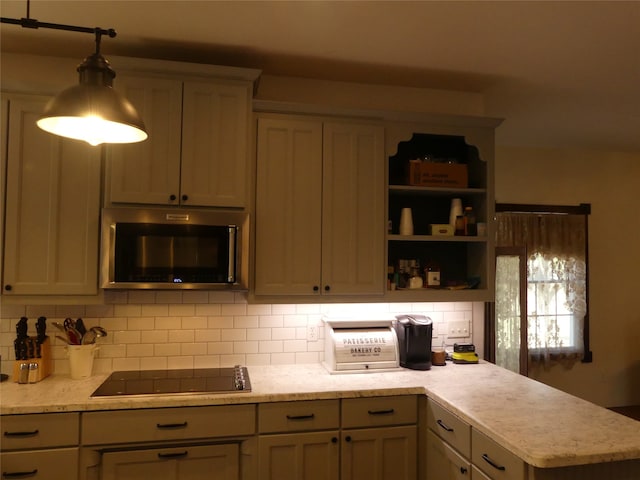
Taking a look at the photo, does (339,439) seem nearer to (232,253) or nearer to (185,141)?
(232,253)

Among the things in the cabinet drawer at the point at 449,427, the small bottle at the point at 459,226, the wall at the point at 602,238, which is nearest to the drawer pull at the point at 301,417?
the cabinet drawer at the point at 449,427

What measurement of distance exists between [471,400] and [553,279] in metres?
3.07

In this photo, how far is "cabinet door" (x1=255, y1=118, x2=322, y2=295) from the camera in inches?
103

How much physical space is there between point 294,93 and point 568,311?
3631 mm

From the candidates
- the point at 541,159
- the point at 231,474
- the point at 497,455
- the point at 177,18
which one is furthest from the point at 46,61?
the point at 541,159

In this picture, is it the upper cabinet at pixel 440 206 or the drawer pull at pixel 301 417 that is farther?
the upper cabinet at pixel 440 206

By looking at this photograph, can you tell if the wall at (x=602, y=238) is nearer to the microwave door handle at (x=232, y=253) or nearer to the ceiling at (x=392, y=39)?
the ceiling at (x=392, y=39)

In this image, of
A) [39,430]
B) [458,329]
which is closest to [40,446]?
[39,430]

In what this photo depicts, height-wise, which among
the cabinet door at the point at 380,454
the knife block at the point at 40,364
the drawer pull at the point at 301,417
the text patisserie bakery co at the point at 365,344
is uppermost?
the text patisserie bakery co at the point at 365,344

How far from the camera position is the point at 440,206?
3205mm

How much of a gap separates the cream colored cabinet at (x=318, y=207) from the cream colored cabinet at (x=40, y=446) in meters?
1.07

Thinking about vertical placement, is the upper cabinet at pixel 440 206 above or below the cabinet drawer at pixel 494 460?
above

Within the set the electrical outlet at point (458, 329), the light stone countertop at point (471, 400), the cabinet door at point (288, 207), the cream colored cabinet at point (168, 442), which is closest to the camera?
the light stone countertop at point (471, 400)

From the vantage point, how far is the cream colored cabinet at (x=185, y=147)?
2449 millimetres
